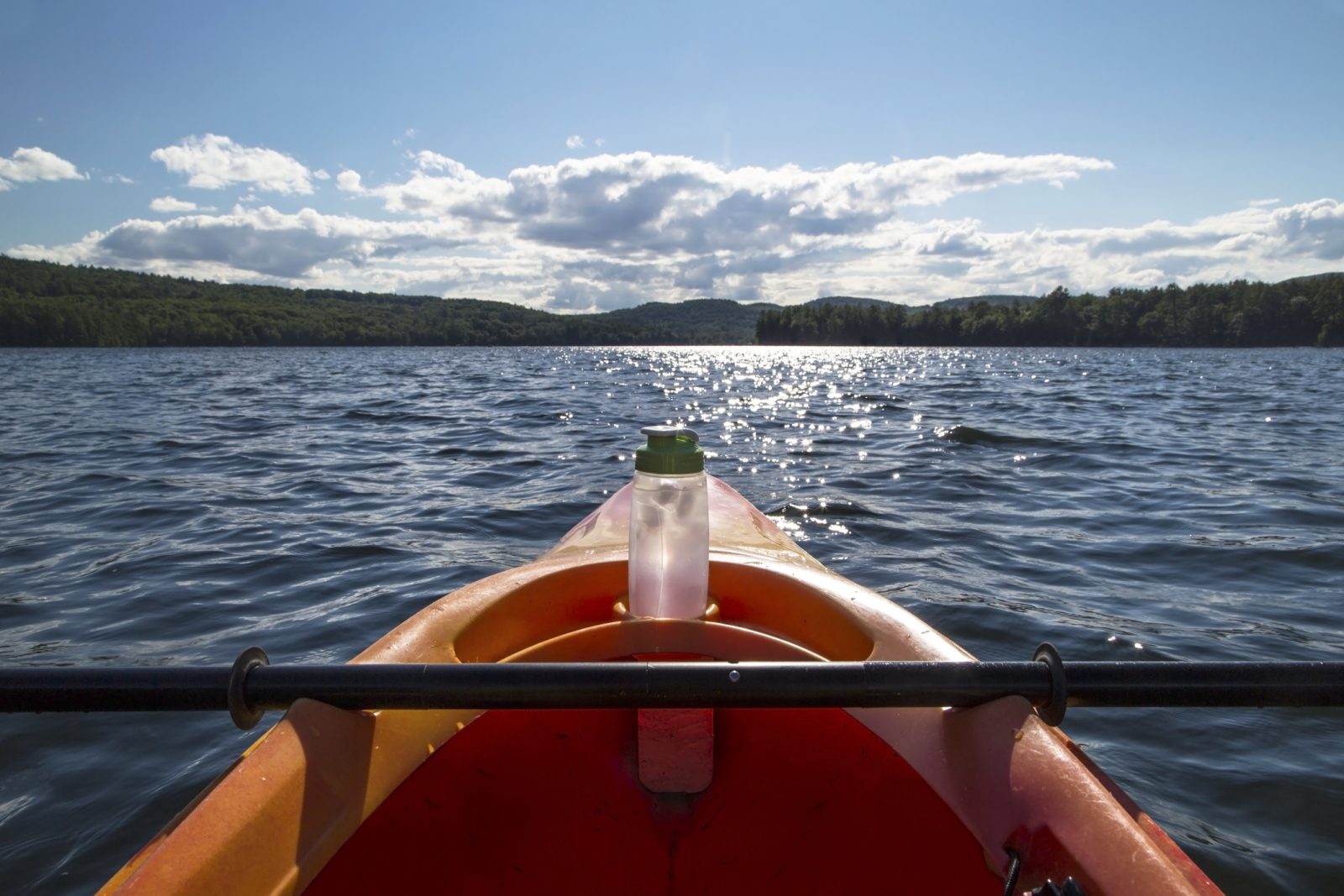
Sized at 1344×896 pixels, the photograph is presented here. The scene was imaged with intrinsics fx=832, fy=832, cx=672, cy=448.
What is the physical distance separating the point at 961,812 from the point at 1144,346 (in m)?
100

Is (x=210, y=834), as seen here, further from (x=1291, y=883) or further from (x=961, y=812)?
(x=1291, y=883)

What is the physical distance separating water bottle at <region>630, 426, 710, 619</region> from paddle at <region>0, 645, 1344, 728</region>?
442 millimetres

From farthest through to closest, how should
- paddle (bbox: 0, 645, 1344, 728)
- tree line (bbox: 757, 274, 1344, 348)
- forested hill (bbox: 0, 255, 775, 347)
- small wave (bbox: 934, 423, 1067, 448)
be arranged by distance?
tree line (bbox: 757, 274, 1344, 348)
forested hill (bbox: 0, 255, 775, 347)
small wave (bbox: 934, 423, 1067, 448)
paddle (bbox: 0, 645, 1344, 728)

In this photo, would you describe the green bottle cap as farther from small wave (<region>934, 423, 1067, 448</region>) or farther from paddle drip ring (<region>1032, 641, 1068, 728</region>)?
small wave (<region>934, 423, 1067, 448</region>)

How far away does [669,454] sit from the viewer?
68.6 inches

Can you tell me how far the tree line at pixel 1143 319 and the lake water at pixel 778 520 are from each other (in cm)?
8790

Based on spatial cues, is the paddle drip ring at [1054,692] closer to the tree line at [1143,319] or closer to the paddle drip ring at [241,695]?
the paddle drip ring at [241,695]

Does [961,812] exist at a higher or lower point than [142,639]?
higher

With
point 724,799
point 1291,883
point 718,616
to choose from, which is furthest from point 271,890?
point 1291,883

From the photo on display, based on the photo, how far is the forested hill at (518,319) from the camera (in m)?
76.3

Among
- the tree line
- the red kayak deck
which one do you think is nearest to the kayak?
the red kayak deck

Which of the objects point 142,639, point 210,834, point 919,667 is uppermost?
point 919,667

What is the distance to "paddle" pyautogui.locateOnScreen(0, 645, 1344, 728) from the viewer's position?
4.63 ft

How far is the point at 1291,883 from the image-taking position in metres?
2.42
